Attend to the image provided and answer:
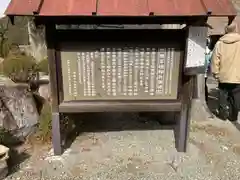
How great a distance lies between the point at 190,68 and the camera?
3.83 m

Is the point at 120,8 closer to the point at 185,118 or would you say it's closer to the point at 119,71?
the point at 119,71

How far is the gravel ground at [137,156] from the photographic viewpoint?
3.80m

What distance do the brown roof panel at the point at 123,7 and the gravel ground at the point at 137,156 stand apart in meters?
1.92

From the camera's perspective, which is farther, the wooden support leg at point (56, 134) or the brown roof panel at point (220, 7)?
the wooden support leg at point (56, 134)

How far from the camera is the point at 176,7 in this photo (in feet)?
11.3

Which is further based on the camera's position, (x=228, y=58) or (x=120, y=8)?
(x=228, y=58)

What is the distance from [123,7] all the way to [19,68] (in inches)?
115

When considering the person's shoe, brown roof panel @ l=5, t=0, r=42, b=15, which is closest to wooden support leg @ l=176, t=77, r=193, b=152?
the person's shoe

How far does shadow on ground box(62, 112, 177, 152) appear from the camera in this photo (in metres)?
5.09

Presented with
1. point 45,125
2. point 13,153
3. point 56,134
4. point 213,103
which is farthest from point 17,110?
point 213,103

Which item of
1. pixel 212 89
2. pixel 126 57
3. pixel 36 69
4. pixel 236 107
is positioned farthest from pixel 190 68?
pixel 212 89

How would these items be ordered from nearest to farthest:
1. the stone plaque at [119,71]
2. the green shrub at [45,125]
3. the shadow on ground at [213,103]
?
the stone plaque at [119,71]
the green shrub at [45,125]
the shadow on ground at [213,103]

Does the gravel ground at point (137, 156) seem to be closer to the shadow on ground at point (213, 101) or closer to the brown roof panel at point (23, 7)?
the shadow on ground at point (213, 101)

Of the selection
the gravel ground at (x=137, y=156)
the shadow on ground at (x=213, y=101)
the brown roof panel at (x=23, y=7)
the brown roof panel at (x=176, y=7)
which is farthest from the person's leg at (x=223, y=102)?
the brown roof panel at (x=23, y=7)
